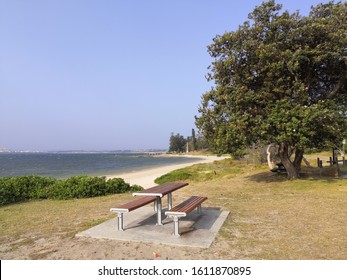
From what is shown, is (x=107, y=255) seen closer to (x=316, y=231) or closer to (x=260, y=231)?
(x=260, y=231)

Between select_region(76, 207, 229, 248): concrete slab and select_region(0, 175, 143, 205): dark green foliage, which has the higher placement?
select_region(0, 175, 143, 205): dark green foliage

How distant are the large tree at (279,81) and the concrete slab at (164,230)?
5.87 m

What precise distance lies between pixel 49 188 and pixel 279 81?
424 inches

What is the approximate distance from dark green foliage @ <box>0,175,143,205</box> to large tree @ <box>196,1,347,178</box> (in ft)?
18.3

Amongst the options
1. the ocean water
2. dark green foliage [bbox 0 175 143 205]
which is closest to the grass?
dark green foliage [bbox 0 175 143 205]

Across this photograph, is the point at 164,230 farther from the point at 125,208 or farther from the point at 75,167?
the point at 75,167

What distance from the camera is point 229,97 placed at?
12922 mm

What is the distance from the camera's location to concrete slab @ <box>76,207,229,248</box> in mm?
5379

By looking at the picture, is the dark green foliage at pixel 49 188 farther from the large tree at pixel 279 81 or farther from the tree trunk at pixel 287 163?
the tree trunk at pixel 287 163

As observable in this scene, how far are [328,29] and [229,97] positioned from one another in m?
4.96

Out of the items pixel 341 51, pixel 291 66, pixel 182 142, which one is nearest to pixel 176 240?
pixel 291 66

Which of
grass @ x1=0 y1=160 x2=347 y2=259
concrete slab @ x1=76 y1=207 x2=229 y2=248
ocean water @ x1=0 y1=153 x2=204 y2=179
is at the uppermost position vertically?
concrete slab @ x1=76 y1=207 x2=229 y2=248

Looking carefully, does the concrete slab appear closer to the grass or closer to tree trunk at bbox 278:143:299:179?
the grass

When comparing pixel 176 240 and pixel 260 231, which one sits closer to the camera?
pixel 176 240
